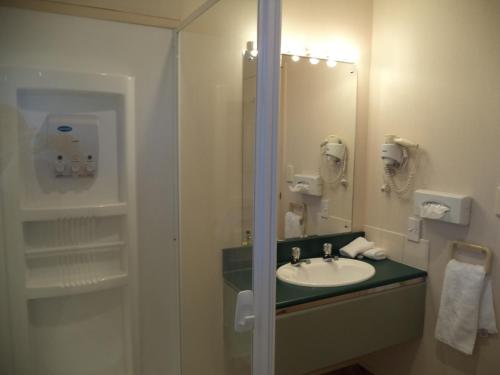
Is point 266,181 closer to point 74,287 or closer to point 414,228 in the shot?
point 74,287

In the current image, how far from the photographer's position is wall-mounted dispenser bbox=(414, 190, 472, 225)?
1.83 m

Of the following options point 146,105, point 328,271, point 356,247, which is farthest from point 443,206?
point 146,105

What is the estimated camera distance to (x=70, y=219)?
1.55m

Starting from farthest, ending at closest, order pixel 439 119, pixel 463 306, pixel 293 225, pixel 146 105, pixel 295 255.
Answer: pixel 293 225, pixel 295 255, pixel 439 119, pixel 463 306, pixel 146 105

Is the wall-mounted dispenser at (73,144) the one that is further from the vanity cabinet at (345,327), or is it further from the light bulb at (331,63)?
the light bulb at (331,63)

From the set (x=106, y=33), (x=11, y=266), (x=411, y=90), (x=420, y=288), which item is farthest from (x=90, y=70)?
(x=420, y=288)

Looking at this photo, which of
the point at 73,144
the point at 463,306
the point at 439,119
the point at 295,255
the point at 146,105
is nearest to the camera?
the point at 73,144

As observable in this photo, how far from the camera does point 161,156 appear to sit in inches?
68.7

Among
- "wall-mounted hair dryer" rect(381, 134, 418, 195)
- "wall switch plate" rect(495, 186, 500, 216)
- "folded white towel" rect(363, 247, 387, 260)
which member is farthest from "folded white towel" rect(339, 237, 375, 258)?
"wall switch plate" rect(495, 186, 500, 216)

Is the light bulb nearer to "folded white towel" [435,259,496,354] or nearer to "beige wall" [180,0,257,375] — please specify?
"beige wall" [180,0,257,375]

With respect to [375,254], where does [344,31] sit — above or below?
above

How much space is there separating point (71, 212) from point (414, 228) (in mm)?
1724

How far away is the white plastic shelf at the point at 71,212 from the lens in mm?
1458

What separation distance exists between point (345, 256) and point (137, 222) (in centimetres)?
125
